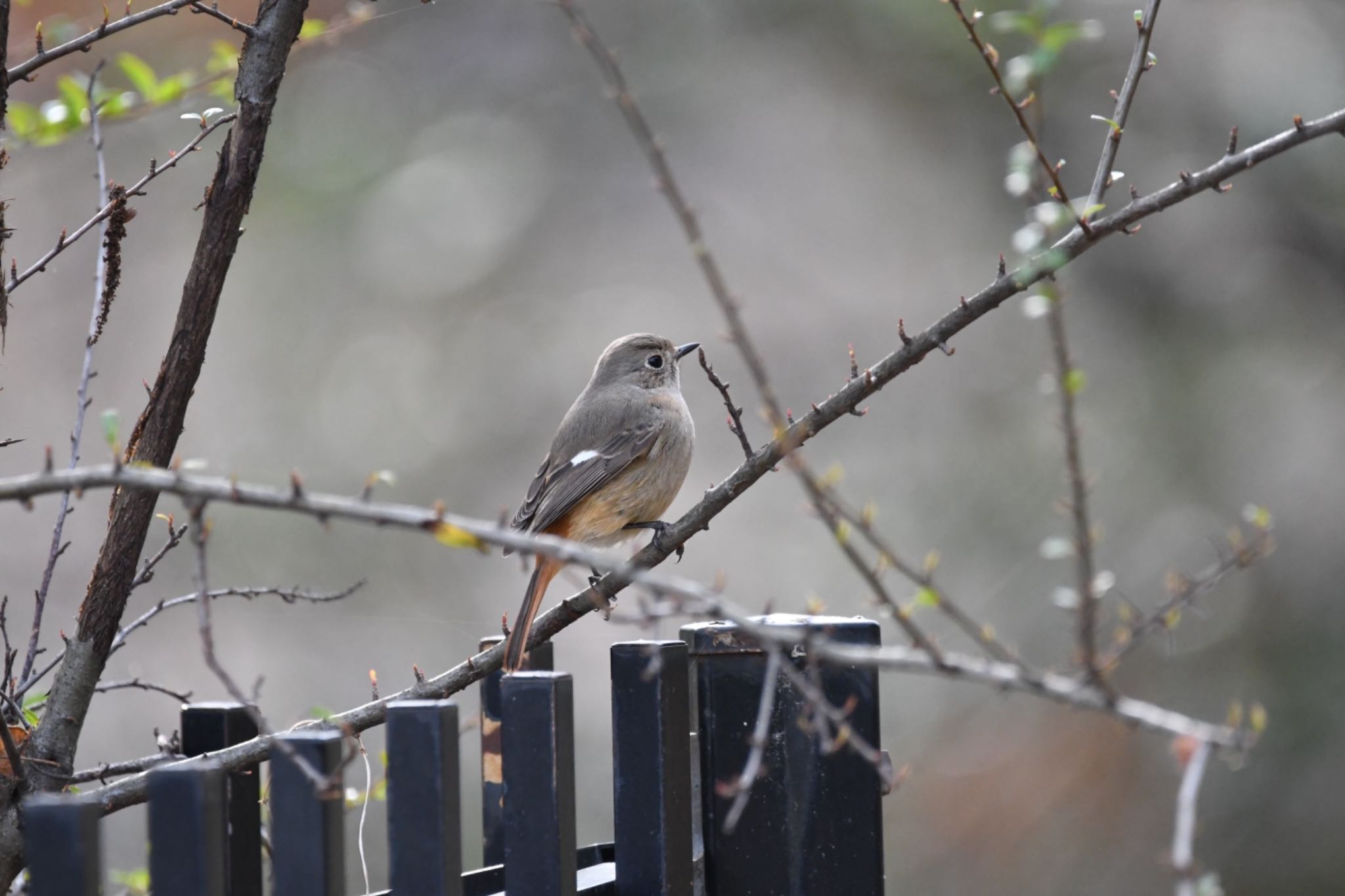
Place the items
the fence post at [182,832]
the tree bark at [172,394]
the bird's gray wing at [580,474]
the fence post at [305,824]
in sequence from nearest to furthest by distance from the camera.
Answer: the fence post at [182,832] → the fence post at [305,824] → the tree bark at [172,394] → the bird's gray wing at [580,474]

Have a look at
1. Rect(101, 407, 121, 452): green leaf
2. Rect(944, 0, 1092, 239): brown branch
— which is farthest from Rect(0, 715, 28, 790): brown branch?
Rect(944, 0, 1092, 239): brown branch

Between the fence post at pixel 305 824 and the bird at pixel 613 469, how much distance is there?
108 inches

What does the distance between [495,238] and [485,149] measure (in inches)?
22.9

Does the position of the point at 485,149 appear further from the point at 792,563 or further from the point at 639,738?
the point at 639,738

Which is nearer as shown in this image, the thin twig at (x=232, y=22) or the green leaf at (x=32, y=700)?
the thin twig at (x=232, y=22)

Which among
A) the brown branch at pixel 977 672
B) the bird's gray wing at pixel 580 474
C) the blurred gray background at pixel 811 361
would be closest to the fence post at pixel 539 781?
the brown branch at pixel 977 672

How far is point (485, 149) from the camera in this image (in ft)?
26.6

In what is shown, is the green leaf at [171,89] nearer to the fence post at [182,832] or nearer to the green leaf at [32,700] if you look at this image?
the green leaf at [32,700]

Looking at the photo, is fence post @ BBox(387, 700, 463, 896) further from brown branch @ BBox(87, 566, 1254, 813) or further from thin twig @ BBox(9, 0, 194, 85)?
thin twig @ BBox(9, 0, 194, 85)

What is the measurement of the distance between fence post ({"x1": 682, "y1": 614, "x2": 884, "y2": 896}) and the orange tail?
0.45 meters

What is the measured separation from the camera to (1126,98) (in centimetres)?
238

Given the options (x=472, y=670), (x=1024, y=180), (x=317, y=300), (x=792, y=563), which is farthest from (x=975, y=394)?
(x=1024, y=180)

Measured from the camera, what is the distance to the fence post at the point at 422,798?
6.36 feet

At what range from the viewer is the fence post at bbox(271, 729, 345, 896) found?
185cm
